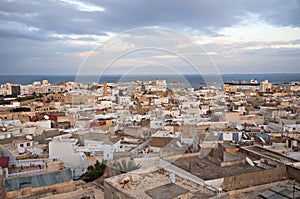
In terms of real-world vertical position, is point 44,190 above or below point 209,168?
below

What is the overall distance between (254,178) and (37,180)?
2.90m

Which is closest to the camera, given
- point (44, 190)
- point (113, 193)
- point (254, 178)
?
point (113, 193)

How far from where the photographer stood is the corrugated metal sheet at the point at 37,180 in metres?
3.97

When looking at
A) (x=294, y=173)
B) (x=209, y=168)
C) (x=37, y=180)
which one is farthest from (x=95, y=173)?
(x=294, y=173)

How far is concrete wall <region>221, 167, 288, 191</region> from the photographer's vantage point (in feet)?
10.9

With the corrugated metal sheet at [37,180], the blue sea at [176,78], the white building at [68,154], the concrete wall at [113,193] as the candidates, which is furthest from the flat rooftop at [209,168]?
the white building at [68,154]

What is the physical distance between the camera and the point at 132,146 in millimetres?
6551

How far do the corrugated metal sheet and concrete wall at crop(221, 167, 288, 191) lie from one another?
2.31m

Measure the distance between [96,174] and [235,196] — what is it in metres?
2.67

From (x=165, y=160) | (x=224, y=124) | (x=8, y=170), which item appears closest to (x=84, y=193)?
(x=165, y=160)

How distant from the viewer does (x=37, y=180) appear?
4145 mm

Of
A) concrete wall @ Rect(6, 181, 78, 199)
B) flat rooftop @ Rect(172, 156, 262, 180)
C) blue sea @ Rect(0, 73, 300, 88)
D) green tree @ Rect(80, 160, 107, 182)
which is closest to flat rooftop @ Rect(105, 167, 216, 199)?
flat rooftop @ Rect(172, 156, 262, 180)

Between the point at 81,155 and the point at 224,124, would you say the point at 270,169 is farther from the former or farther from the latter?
the point at 224,124

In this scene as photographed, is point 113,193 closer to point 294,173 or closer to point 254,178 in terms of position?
point 254,178
